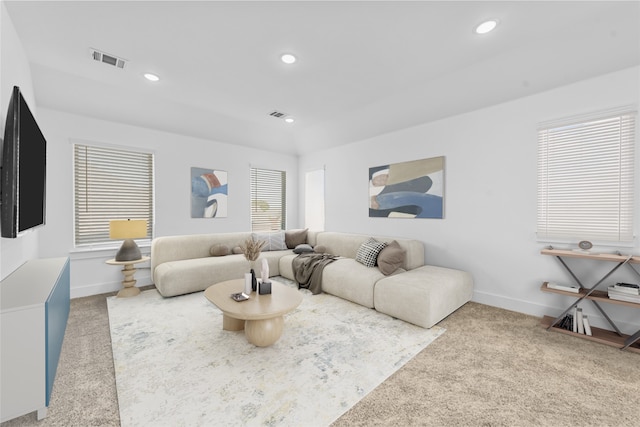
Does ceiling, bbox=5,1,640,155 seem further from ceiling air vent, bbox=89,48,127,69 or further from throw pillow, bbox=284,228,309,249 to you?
throw pillow, bbox=284,228,309,249

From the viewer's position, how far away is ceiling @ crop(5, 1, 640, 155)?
2.06 metres

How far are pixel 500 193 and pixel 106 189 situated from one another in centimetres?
554

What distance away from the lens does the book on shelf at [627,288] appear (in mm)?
2285

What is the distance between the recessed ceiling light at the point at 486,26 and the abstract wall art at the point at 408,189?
67.8 inches

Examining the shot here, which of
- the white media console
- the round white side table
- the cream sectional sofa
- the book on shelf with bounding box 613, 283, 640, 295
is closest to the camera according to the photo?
the white media console

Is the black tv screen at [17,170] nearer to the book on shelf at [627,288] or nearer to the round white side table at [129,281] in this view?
the round white side table at [129,281]

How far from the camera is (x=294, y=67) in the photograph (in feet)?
9.42

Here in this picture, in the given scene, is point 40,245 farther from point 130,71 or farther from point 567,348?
point 567,348

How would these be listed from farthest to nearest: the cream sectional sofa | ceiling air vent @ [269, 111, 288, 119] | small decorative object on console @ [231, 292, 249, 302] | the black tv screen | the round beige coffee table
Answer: ceiling air vent @ [269, 111, 288, 119]
the cream sectional sofa
small decorative object on console @ [231, 292, 249, 302]
the round beige coffee table
the black tv screen

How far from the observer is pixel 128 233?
3445mm

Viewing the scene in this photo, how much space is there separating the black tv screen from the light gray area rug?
128 cm

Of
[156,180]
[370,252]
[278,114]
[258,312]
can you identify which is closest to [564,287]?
[370,252]

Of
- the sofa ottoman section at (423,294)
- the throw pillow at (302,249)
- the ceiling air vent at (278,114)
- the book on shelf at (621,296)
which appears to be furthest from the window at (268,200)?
the book on shelf at (621,296)

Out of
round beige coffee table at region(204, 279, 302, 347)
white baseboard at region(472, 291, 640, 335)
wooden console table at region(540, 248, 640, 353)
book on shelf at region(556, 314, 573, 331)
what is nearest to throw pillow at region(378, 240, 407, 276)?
white baseboard at region(472, 291, 640, 335)
